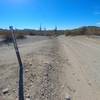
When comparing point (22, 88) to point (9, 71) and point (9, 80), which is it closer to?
point (9, 80)

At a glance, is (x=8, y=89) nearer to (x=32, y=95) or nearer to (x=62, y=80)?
(x=32, y=95)

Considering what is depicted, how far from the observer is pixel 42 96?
12.5 feet

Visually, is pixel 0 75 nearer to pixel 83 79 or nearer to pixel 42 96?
pixel 42 96

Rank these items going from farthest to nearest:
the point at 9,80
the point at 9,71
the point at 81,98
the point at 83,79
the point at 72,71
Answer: the point at 72,71 < the point at 9,71 < the point at 83,79 < the point at 9,80 < the point at 81,98

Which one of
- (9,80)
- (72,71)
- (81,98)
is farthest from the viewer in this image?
(72,71)

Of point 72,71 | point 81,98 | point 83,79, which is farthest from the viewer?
point 72,71

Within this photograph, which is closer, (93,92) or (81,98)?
(81,98)

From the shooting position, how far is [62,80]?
16.8 ft

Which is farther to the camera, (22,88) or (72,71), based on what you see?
(72,71)

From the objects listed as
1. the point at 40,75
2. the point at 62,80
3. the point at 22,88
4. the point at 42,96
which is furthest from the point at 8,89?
the point at 62,80

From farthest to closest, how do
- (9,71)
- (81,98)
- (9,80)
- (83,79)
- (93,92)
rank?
(9,71), (83,79), (9,80), (93,92), (81,98)

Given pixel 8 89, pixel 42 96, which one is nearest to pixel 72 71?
pixel 42 96

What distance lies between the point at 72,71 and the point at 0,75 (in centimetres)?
335

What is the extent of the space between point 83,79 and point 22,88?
2524 mm
